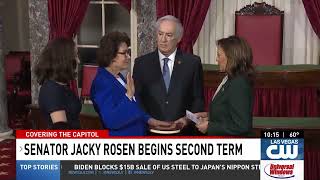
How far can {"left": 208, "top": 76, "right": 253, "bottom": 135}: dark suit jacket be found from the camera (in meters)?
2.76

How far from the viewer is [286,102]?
5555 millimetres

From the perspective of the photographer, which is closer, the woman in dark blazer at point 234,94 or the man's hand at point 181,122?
the woman in dark blazer at point 234,94

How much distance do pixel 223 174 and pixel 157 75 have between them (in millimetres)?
1116

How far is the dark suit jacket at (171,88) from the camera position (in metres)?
3.42

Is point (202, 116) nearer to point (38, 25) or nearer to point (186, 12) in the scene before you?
point (186, 12)

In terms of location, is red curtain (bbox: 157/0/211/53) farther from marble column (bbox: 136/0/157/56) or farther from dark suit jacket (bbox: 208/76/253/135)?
dark suit jacket (bbox: 208/76/253/135)

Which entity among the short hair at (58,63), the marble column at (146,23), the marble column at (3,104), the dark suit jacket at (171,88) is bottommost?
the marble column at (3,104)

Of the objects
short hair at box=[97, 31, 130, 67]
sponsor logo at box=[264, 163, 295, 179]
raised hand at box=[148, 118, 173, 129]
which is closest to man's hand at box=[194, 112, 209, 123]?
raised hand at box=[148, 118, 173, 129]

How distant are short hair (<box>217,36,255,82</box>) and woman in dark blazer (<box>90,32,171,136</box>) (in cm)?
57

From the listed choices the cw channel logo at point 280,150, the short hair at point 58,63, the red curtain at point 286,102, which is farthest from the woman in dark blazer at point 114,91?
the red curtain at point 286,102

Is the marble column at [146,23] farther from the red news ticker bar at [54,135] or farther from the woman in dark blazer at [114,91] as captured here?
the red news ticker bar at [54,135]

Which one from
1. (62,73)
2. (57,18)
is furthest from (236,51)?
(57,18)

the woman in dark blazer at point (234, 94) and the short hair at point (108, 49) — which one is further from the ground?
the short hair at point (108, 49)

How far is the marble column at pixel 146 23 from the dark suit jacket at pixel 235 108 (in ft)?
12.1
